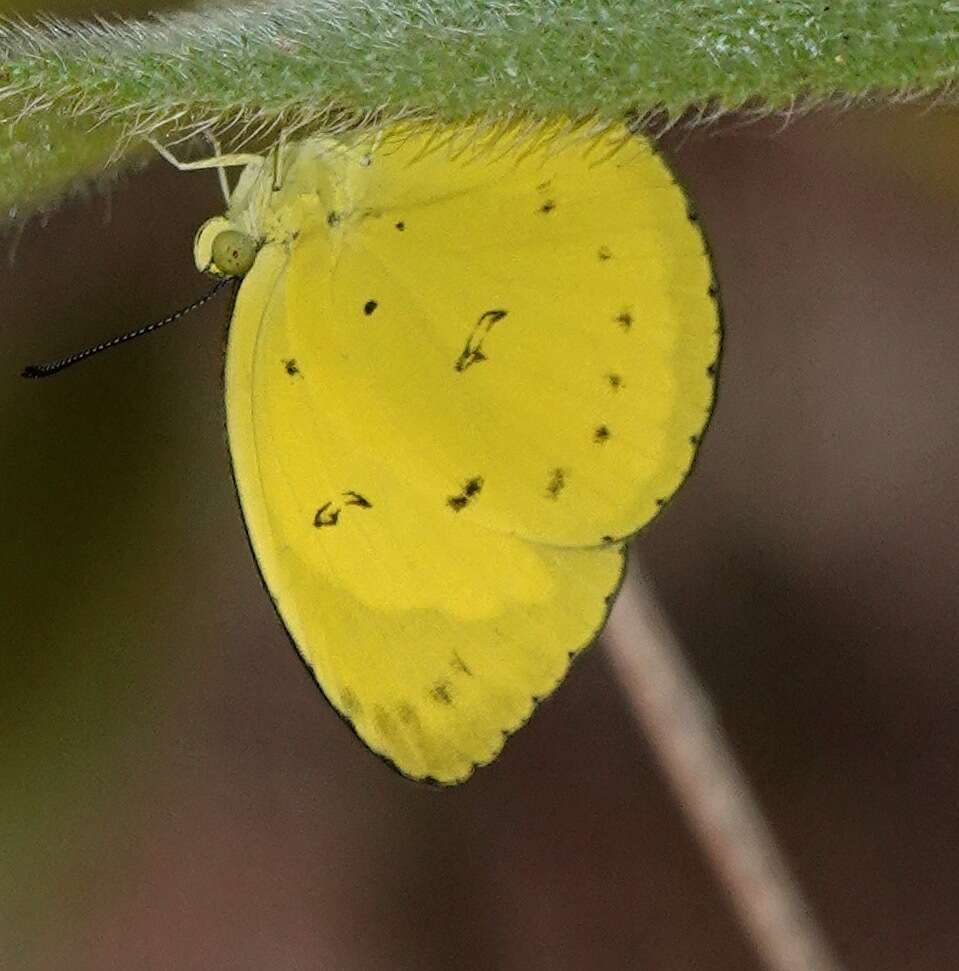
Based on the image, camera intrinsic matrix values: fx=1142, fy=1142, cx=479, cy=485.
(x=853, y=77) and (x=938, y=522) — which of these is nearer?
(x=853, y=77)

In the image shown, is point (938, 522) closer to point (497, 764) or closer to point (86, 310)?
point (497, 764)

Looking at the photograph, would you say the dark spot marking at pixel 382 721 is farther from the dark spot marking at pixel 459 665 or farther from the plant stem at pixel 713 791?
the plant stem at pixel 713 791

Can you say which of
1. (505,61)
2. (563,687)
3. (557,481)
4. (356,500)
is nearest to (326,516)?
(356,500)

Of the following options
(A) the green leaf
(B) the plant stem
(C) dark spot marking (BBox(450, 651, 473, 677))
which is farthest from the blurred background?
(A) the green leaf

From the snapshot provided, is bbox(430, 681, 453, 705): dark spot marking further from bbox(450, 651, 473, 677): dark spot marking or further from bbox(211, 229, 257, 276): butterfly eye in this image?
bbox(211, 229, 257, 276): butterfly eye

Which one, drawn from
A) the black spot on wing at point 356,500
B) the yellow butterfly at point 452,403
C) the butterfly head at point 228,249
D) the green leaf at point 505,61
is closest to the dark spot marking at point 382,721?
the yellow butterfly at point 452,403

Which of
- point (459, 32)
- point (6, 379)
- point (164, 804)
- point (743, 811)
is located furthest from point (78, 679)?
point (459, 32)

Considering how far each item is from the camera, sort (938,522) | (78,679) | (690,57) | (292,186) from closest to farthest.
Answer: (690,57) → (292,186) → (938,522) → (78,679)
